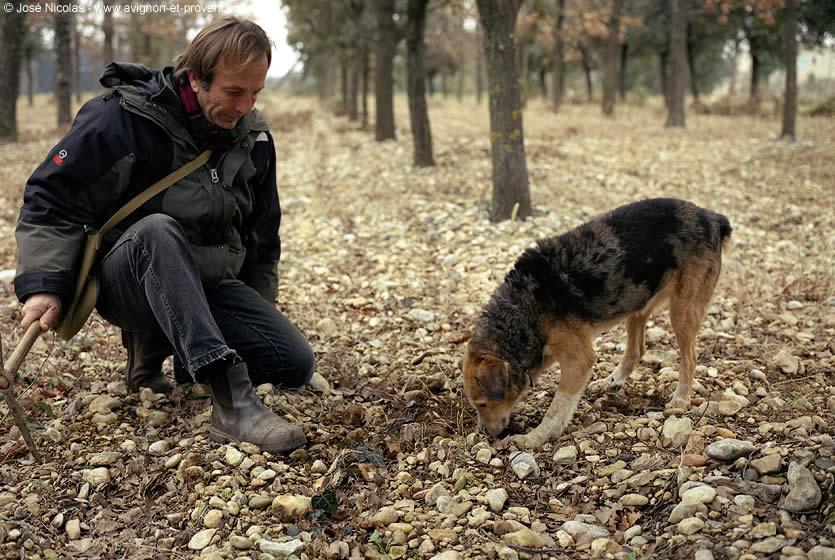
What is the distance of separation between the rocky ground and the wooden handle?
597 mm

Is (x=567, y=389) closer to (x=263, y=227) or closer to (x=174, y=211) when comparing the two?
Result: (x=263, y=227)

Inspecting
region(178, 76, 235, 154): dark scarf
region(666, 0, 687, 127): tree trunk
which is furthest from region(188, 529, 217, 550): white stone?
region(666, 0, 687, 127): tree trunk

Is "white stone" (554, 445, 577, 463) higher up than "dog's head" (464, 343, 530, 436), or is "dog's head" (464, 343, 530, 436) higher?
"dog's head" (464, 343, 530, 436)

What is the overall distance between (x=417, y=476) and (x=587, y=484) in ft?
3.13

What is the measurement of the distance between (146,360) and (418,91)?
37.3ft

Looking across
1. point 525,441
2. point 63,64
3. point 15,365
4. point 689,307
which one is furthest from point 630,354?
point 63,64

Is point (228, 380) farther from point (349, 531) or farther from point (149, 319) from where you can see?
point (349, 531)

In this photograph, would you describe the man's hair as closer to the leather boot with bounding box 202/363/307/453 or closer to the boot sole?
the leather boot with bounding box 202/363/307/453

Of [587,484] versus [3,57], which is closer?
[587,484]

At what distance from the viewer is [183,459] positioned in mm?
4172

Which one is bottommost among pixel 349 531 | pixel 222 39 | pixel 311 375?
pixel 349 531

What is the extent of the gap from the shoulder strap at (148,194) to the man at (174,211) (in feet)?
0.13

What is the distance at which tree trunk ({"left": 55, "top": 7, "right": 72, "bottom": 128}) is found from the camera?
22.1 metres

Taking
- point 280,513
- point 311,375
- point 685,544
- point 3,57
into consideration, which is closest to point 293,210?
point 311,375
